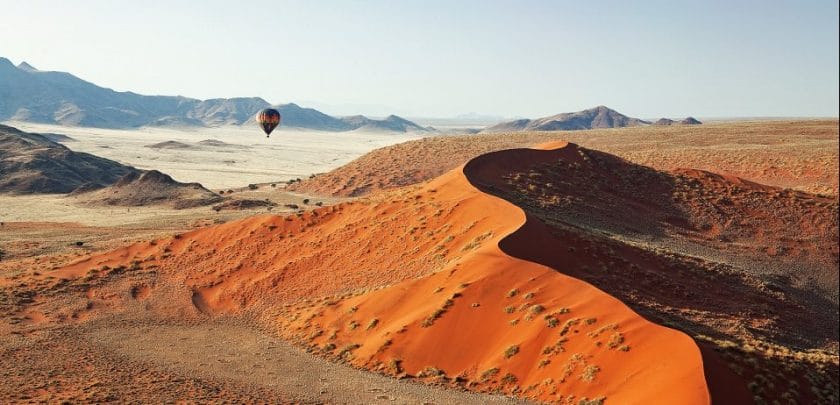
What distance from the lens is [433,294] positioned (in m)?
24.9

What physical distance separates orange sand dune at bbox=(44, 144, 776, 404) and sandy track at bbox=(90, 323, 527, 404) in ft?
2.98

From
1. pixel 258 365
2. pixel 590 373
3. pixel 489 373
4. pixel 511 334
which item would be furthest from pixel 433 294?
pixel 590 373

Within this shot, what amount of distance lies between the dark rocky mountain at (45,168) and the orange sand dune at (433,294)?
4971cm

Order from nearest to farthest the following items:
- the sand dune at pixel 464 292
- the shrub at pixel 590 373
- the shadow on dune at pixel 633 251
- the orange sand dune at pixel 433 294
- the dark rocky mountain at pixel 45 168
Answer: the shrub at pixel 590 373 < the orange sand dune at pixel 433 294 < the sand dune at pixel 464 292 < the shadow on dune at pixel 633 251 < the dark rocky mountain at pixel 45 168

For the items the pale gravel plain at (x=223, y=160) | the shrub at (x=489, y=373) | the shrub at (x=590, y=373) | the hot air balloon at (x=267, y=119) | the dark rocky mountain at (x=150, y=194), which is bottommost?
the pale gravel plain at (x=223, y=160)

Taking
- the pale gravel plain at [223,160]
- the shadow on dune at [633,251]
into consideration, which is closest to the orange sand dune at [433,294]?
the shadow on dune at [633,251]

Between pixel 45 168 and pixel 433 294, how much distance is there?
77.3 meters

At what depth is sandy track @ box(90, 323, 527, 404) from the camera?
19.9m

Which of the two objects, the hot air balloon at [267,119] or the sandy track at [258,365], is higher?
the hot air balloon at [267,119]

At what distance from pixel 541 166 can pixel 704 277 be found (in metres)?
16.3

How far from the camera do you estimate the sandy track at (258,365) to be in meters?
19.9

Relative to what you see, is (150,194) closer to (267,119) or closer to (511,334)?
(267,119)

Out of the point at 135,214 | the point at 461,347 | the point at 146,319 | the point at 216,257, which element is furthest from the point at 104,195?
the point at 461,347

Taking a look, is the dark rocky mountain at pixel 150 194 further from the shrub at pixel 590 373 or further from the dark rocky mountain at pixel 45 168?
the shrub at pixel 590 373
